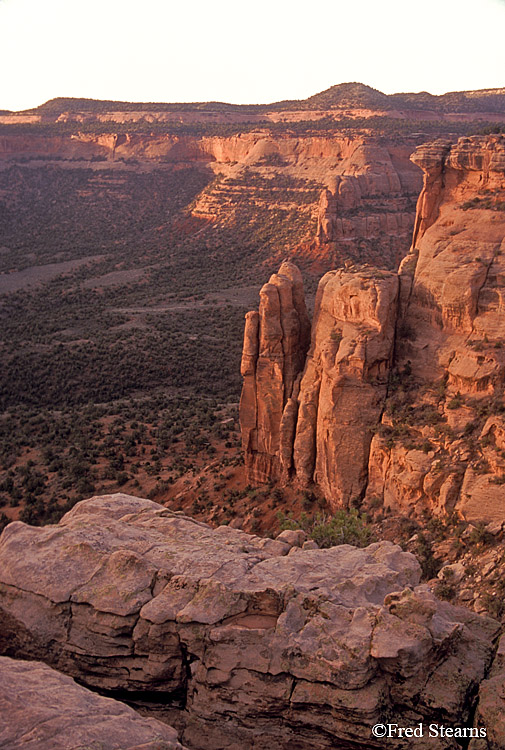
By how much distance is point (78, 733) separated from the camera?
22.7 feet

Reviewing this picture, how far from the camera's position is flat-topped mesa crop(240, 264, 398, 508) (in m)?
20.1

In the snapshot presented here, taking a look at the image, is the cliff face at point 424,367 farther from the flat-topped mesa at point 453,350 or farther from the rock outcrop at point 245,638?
the rock outcrop at point 245,638

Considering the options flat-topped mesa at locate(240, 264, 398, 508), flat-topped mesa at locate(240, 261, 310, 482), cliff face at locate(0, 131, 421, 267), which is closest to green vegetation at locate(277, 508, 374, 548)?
flat-topped mesa at locate(240, 264, 398, 508)

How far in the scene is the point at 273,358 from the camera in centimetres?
2331

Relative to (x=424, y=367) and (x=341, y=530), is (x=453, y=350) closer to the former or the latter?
(x=424, y=367)

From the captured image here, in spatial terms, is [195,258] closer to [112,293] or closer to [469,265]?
[112,293]

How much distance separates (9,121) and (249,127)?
65328 millimetres

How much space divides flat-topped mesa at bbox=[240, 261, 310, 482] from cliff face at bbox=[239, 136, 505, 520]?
3.06 ft

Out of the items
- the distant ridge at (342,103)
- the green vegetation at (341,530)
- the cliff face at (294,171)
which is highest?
the distant ridge at (342,103)

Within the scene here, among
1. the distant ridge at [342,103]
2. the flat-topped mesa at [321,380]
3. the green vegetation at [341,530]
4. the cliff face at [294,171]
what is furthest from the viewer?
the distant ridge at [342,103]

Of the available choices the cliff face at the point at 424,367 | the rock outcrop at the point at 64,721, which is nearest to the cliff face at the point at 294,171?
the cliff face at the point at 424,367

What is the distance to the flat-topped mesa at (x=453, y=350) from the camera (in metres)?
17.4

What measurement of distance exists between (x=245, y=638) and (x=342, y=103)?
134m

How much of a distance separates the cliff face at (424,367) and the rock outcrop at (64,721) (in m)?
11.5
